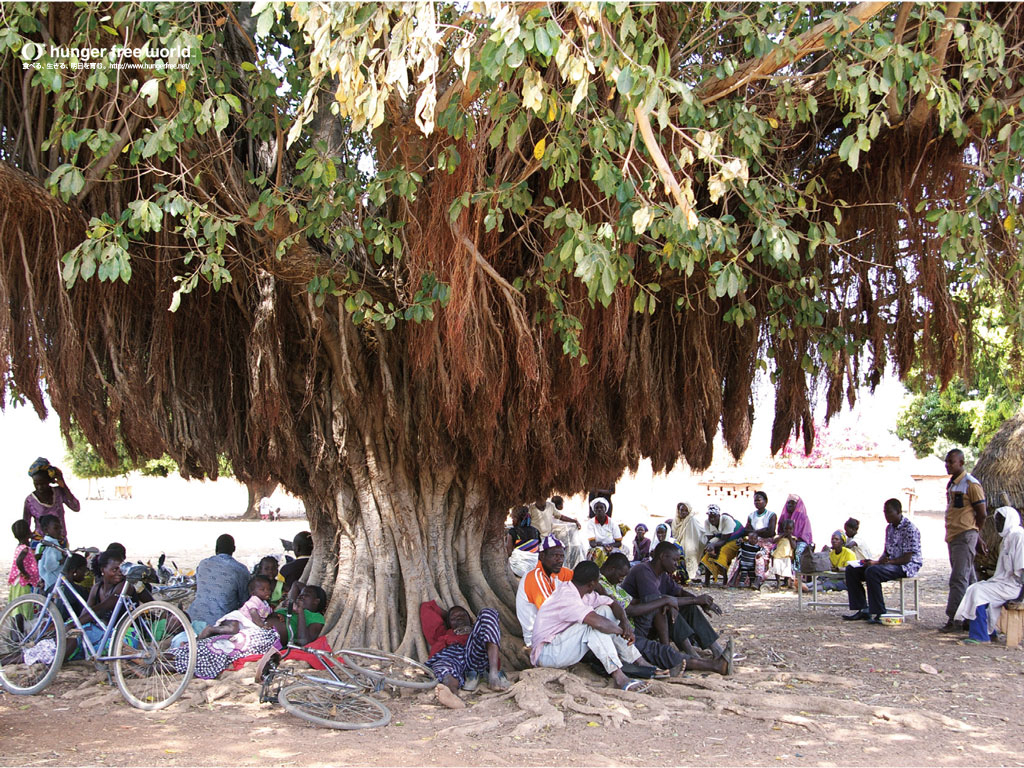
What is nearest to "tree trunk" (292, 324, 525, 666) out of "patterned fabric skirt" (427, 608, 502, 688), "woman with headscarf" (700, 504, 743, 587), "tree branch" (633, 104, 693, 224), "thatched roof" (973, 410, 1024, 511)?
"patterned fabric skirt" (427, 608, 502, 688)

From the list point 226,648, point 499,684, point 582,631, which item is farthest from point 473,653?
point 226,648

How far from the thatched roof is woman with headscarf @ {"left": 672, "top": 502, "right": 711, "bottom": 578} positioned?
349cm

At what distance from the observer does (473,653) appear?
223 inches

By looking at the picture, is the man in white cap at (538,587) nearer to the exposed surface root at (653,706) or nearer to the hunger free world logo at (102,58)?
the exposed surface root at (653,706)

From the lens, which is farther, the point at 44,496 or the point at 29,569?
the point at 44,496

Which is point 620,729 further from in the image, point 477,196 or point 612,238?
point 477,196

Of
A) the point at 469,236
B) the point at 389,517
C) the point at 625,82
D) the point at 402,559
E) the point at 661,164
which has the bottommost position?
the point at 402,559

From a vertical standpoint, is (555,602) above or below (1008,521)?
below

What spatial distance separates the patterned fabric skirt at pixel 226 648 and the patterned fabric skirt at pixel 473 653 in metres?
1.15

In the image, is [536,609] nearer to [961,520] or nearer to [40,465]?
[961,520]

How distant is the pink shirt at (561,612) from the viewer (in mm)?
5562

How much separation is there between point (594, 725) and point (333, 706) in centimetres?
144

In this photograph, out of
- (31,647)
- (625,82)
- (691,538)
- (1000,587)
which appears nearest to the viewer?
(625,82)

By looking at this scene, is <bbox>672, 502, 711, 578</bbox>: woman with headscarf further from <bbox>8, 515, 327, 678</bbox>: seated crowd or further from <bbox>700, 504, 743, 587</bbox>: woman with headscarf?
<bbox>8, 515, 327, 678</bbox>: seated crowd
